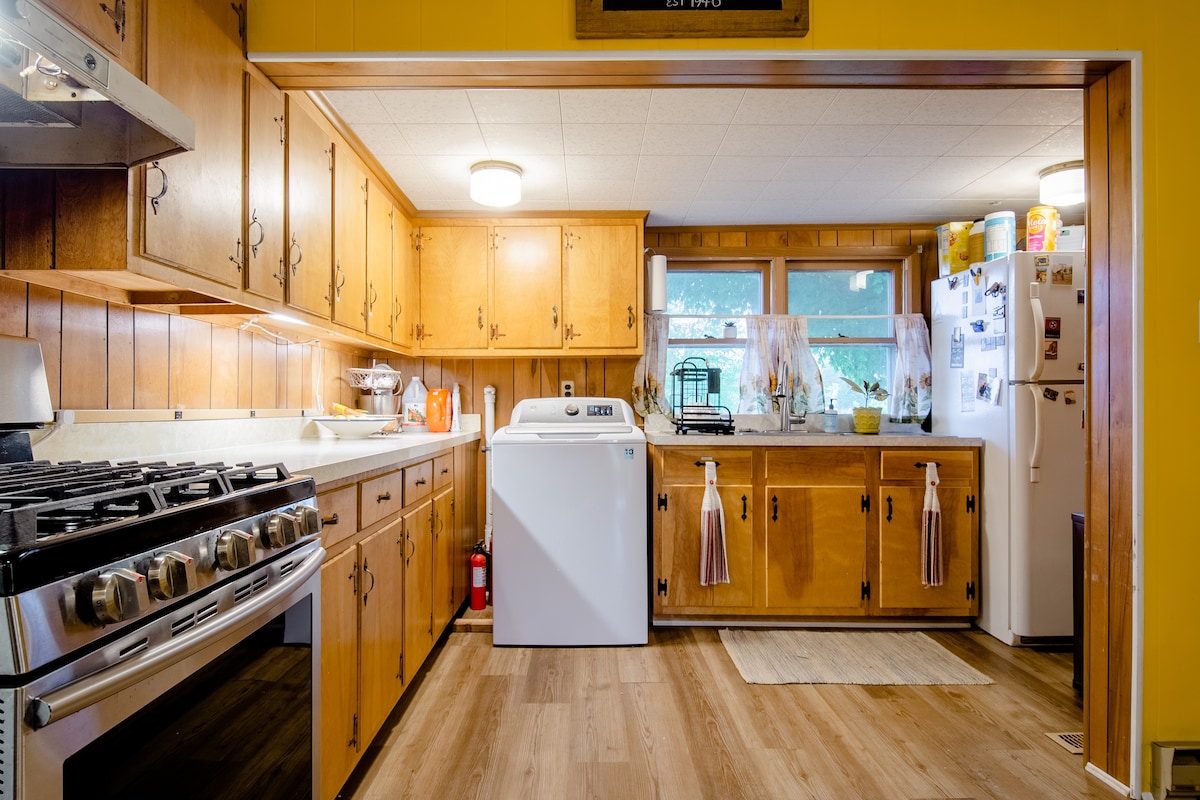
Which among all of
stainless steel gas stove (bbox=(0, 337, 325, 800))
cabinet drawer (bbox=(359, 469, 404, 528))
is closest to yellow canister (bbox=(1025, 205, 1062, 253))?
cabinet drawer (bbox=(359, 469, 404, 528))

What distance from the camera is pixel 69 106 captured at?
1032mm

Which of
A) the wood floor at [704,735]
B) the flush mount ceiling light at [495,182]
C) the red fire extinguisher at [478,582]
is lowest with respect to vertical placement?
the wood floor at [704,735]

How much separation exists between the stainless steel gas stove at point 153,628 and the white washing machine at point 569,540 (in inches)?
53.8

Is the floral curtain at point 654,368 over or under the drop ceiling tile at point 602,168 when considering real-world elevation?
under

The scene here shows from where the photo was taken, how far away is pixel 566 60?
153cm

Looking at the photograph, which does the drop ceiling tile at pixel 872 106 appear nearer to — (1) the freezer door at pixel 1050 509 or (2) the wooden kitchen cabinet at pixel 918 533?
(1) the freezer door at pixel 1050 509

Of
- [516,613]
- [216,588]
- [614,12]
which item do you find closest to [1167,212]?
[614,12]

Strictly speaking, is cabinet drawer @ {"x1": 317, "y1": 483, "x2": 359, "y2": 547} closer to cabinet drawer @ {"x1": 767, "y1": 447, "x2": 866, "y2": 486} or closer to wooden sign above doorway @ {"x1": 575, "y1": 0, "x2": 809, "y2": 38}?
wooden sign above doorway @ {"x1": 575, "y1": 0, "x2": 809, "y2": 38}

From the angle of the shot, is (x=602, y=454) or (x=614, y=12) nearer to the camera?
(x=614, y=12)

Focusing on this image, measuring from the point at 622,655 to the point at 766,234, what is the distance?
254 cm

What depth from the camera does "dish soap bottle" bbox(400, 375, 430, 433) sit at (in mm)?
3289

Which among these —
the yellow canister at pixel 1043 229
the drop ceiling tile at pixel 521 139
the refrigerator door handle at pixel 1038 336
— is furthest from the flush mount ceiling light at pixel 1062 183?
the drop ceiling tile at pixel 521 139

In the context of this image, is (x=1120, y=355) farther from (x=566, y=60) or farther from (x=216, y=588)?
(x=216, y=588)

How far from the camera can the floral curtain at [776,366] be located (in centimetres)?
348
